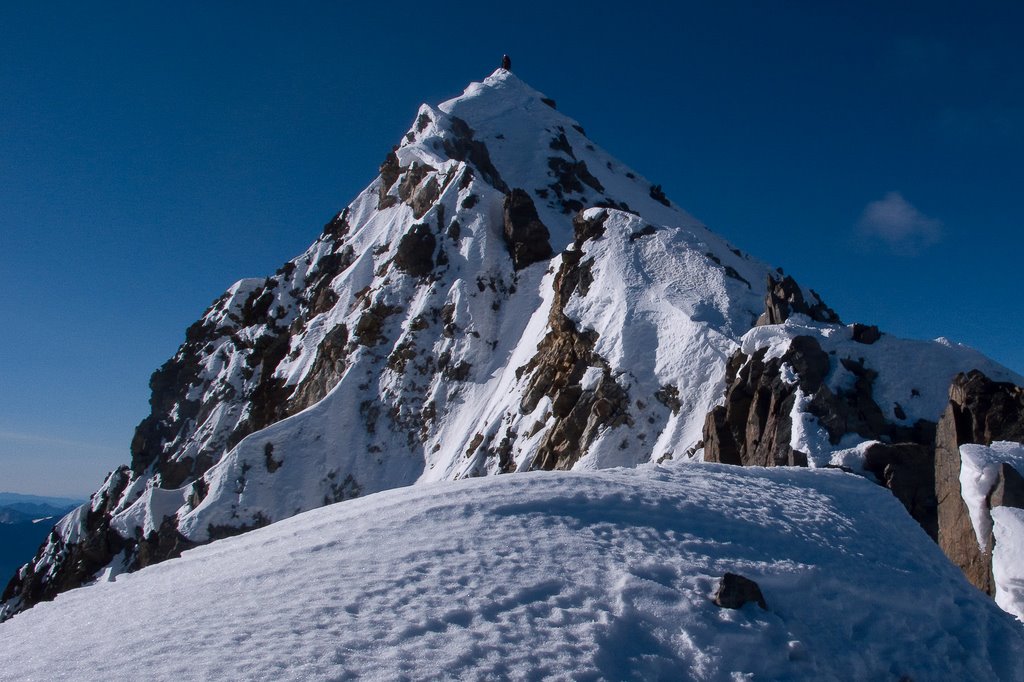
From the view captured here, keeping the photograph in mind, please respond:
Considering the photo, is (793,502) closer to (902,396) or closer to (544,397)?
(902,396)

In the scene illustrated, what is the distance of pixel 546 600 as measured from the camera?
861 centimetres

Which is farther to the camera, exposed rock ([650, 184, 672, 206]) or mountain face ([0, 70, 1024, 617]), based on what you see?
exposed rock ([650, 184, 672, 206])

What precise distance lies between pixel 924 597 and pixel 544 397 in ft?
81.9

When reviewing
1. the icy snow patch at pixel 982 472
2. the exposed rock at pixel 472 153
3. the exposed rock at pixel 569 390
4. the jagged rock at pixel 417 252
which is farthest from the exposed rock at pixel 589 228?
the icy snow patch at pixel 982 472

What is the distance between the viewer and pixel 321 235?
6775 cm

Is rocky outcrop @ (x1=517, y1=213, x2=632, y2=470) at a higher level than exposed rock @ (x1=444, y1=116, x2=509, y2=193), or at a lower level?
lower

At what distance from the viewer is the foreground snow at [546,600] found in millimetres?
7602

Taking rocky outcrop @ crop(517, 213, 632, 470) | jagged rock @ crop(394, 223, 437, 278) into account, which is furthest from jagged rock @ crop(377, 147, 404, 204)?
rocky outcrop @ crop(517, 213, 632, 470)

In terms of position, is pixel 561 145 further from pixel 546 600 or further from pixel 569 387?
pixel 546 600

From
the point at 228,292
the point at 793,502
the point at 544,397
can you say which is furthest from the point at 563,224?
the point at 793,502

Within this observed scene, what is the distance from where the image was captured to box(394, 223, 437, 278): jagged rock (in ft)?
164

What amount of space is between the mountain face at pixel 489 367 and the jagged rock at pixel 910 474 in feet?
0.17

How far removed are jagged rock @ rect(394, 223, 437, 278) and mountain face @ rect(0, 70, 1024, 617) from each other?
0.54 feet

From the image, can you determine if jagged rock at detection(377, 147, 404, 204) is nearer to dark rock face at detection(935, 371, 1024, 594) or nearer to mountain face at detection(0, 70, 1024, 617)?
mountain face at detection(0, 70, 1024, 617)
